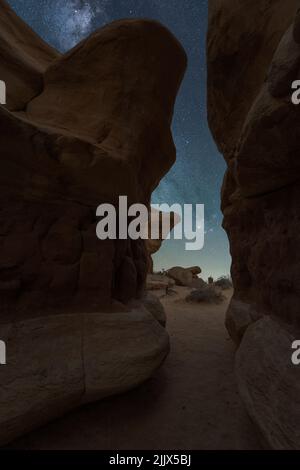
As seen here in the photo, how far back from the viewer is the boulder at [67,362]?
160cm

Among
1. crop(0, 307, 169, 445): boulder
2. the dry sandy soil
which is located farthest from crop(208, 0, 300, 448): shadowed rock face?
crop(0, 307, 169, 445): boulder

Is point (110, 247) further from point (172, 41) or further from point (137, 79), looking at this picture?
point (172, 41)

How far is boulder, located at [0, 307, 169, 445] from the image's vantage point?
5.25 ft

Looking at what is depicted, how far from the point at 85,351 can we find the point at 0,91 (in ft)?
10.4

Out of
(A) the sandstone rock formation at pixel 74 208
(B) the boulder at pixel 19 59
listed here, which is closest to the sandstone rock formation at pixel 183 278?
(A) the sandstone rock formation at pixel 74 208

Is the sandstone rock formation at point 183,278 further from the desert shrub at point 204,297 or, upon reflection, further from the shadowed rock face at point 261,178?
the shadowed rock face at point 261,178

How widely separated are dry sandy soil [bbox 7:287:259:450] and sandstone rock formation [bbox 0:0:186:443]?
0.88ft

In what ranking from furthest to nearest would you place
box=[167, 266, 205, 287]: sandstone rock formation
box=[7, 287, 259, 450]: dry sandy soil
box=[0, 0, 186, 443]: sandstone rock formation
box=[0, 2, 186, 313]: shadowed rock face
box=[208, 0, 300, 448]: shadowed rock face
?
1. box=[167, 266, 205, 287]: sandstone rock formation
2. box=[0, 2, 186, 313]: shadowed rock face
3. box=[0, 0, 186, 443]: sandstone rock formation
4. box=[7, 287, 259, 450]: dry sandy soil
5. box=[208, 0, 300, 448]: shadowed rock face

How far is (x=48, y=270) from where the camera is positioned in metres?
2.32

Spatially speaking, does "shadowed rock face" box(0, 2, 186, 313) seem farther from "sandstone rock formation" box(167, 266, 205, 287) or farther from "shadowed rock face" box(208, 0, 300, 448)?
"sandstone rock formation" box(167, 266, 205, 287)

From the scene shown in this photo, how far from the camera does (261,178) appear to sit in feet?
7.48

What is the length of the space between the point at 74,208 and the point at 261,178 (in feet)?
7.10

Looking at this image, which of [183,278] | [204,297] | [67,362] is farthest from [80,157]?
[183,278]
